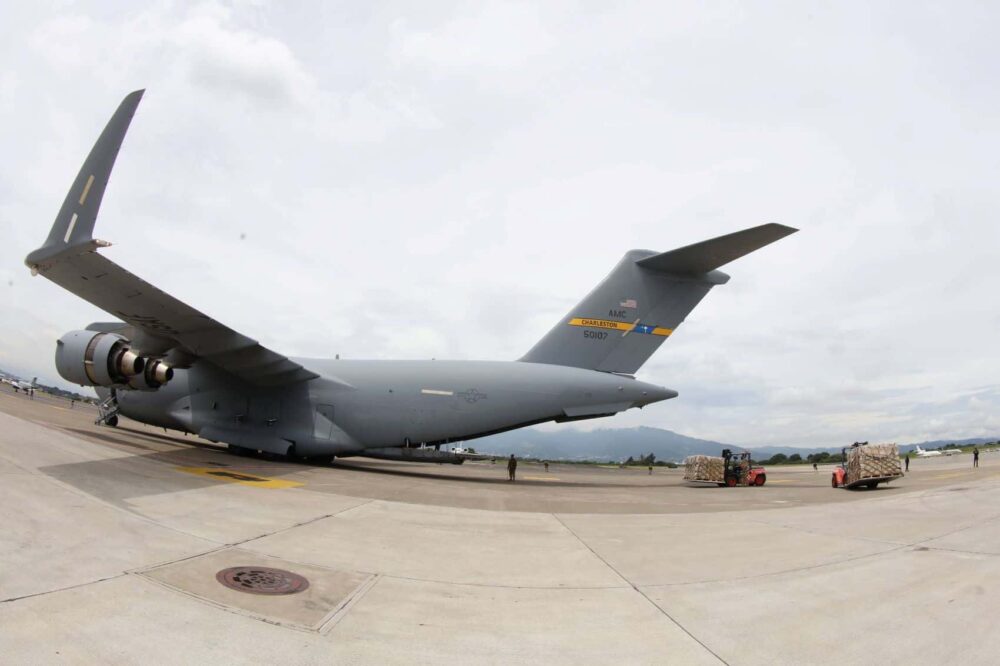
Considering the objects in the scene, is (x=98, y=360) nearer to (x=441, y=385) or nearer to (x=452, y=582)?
(x=441, y=385)

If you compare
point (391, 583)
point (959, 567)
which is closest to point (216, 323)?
point (391, 583)

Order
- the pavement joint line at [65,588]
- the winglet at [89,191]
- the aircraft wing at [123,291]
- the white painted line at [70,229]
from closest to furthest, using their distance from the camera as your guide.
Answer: the pavement joint line at [65,588] < the winglet at [89,191] < the aircraft wing at [123,291] < the white painted line at [70,229]

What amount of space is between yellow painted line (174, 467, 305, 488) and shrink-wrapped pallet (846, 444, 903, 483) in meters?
16.7

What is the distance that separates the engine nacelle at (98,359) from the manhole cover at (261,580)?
9805 millimetres

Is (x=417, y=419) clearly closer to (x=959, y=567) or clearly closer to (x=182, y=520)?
(x=182, y=520)

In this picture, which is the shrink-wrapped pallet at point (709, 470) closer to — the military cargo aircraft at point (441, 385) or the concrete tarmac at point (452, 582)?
the military cargo aircraft at point (441, 385)

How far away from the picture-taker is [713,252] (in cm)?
1288

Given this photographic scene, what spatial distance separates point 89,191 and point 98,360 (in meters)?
5.38

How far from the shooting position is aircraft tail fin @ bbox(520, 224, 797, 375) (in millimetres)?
14406

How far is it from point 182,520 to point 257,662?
3.52m

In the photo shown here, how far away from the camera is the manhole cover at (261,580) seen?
376 cm

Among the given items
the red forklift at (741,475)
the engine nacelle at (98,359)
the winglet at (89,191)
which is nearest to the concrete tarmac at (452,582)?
the winglet at (89,191)

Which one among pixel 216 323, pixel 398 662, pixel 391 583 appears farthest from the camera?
pixel 216 323

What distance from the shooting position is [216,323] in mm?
11523
